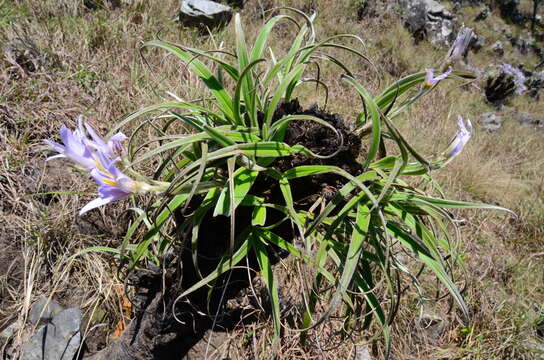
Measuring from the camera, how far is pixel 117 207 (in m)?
1.96

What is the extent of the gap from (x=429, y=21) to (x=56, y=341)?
27.2 feet

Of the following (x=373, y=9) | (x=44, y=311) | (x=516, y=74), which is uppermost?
(x=373, y=9)

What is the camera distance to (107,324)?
1.82m

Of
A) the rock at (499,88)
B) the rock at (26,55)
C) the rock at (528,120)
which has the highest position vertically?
the rock at (26,55)

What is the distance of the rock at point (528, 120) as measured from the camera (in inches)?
308

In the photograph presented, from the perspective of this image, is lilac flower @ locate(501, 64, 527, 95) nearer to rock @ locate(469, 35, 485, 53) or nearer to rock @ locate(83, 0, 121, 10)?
rock @ locate(469, 35, 485, 53)

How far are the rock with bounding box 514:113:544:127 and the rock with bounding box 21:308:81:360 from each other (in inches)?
358

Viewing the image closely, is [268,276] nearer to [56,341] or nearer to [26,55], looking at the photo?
[56,341]

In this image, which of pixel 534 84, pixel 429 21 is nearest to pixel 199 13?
pixel 429 21

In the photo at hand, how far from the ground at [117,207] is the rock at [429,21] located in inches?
161

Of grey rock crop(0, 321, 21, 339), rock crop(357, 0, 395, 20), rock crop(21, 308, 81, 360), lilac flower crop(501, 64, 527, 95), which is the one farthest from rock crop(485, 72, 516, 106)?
grey rock crop(0, 321, 21, 339)

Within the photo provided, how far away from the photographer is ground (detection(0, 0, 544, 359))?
71.6 inches

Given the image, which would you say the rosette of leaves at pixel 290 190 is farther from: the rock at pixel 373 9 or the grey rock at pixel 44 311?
the rock at pixel 373 9

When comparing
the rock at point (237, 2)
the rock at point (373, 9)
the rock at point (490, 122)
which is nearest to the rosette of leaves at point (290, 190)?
the rock at point (237, 2)
